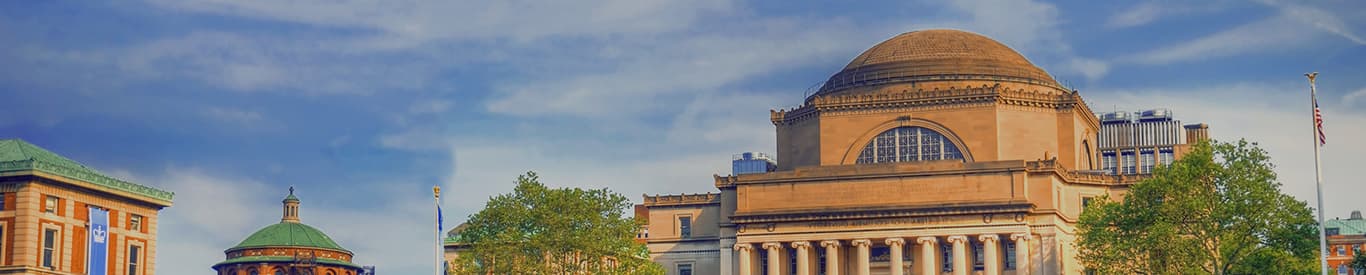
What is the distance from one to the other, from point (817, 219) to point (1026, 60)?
80.8 ft

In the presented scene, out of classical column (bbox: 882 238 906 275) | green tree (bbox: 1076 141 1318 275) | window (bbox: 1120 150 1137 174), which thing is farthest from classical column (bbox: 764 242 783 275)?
window (bbox: 1120 150 1137 174)

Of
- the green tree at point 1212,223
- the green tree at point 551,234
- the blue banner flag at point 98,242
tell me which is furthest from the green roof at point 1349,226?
the blue banner flag at point 98,242

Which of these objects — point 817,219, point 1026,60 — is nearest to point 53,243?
point 817,219

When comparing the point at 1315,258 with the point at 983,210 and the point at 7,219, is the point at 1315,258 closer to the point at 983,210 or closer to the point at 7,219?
the point at 983,210

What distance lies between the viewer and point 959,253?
134875mm

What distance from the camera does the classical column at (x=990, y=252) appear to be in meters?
134

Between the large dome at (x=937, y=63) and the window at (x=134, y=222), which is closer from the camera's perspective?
the window at (x=134, y=222)

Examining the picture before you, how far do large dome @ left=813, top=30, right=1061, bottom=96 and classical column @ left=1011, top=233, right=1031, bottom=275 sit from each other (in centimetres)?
1576

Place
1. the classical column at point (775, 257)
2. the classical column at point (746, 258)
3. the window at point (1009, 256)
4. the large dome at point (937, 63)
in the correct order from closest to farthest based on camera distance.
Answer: the window at point (1009, 256)
the classical column at point (775, 257)
the classical column at point (746, 258)
the large dome at point (937, 63)

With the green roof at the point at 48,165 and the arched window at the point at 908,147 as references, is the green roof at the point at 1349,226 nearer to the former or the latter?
the arched window at the point at 908,147

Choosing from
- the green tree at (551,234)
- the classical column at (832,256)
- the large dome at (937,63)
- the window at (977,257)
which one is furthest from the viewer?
the large dome at (937,63)

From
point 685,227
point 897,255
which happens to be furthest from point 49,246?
point 897,255

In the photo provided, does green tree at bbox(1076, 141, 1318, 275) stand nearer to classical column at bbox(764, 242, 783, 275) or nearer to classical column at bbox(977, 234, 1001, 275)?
classical column at bbox(977, 234, 1001, 275)

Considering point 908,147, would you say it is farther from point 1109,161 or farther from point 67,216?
point 67,216
